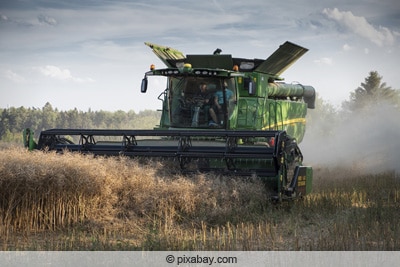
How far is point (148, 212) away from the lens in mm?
6938

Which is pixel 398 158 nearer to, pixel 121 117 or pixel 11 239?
pixel 11 239

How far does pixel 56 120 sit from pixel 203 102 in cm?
5593

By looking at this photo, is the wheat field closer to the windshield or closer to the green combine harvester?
the green combine harvester

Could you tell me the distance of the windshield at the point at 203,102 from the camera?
9555mm

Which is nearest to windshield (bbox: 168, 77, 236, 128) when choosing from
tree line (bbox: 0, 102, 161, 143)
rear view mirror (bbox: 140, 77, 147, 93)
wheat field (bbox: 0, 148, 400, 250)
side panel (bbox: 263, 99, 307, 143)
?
rear view mirror (bbox: 140, 77, 147, 93)

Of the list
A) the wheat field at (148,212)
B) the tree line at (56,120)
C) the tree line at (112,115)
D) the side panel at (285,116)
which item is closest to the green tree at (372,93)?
the tree line at (112,115)

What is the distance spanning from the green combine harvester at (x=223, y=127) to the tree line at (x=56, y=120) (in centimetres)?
4266

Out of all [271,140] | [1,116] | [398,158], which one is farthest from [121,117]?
[271,140]

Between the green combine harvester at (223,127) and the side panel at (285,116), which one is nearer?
the green combine harvester at (223,127)

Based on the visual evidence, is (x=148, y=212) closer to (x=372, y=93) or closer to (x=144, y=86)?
(x=144, y=86)

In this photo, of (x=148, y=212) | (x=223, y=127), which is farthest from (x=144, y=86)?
(x=148, y=212)

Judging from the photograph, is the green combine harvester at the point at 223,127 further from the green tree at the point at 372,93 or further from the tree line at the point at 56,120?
the tree line at the point at 56,120

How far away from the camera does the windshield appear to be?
9555 mm

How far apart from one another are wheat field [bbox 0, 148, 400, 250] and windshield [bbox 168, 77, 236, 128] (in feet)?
6.18
